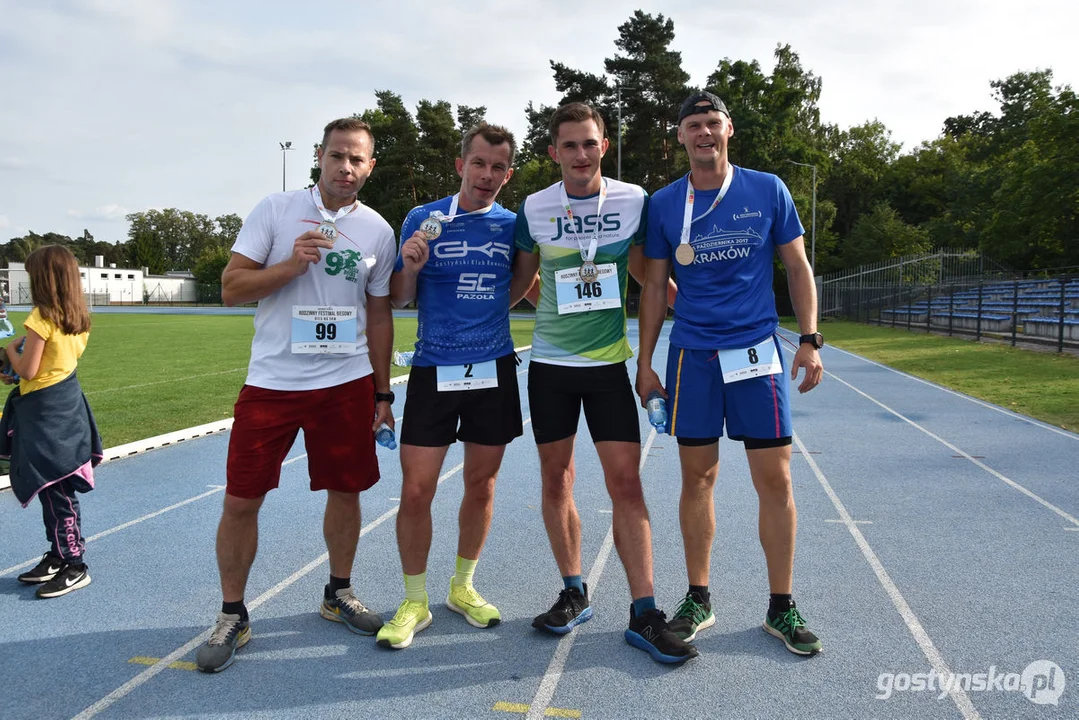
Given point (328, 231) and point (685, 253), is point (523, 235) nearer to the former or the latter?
point (685, 253)

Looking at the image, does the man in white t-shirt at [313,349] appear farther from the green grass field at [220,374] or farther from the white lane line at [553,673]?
the green grass field at [220,374]

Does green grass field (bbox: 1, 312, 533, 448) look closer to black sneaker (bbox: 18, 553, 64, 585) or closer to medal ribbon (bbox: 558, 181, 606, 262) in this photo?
black sneaker (bbox: 18, 553, 64, 585)

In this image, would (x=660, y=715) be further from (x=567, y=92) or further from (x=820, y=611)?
(x=567, y=92)

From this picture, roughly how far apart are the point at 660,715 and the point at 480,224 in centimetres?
197

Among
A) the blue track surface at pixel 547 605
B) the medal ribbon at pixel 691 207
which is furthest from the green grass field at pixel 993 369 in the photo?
the medal ribbon at pixel 691 207

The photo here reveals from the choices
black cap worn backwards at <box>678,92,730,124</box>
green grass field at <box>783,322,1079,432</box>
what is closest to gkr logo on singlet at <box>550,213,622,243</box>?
black cap worn backwards at <box>678,92,730,124</box>

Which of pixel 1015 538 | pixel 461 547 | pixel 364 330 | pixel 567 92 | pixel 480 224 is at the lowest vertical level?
pixel 1015 538

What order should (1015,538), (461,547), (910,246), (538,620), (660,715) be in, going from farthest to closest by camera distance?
(910,246)
(1015,538)
(461,547)
(538,620)
(660,715)

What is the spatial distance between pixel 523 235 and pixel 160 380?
10.4 metres

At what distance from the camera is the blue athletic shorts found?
3029 millimetres

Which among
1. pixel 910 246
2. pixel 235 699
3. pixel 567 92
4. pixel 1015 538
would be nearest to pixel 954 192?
pixel 910 246

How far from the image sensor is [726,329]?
10.0 ft

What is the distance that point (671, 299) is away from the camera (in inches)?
131

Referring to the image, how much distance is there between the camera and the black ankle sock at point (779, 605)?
10.1 ft
